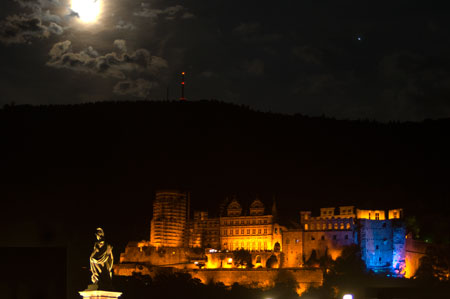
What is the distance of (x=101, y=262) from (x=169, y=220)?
6589cm

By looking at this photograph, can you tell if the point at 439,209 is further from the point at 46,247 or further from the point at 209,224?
the point at 46,247

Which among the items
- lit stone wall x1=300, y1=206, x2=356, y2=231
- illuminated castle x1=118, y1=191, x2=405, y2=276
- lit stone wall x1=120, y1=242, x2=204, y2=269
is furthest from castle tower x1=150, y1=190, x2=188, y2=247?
lit stone wall x1=300, y1=206, x2=356, y2=231

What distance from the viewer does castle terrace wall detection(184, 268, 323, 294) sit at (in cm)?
7162

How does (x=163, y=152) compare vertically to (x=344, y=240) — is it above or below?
above

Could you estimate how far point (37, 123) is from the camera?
138m

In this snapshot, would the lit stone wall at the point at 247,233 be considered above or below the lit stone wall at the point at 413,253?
above

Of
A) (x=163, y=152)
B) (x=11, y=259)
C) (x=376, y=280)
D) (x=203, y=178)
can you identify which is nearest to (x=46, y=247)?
(x=11, y=259)

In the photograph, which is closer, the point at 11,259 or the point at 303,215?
the point at 11,259

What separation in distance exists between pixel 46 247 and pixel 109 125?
130 m

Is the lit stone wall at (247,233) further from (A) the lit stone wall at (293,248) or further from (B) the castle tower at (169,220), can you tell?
(B) the castle tower at (169,220)

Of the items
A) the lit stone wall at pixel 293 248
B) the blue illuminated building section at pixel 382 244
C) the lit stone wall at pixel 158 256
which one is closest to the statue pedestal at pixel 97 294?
the lit stone wall at pixel 158 256

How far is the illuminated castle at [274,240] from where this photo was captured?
247 feet

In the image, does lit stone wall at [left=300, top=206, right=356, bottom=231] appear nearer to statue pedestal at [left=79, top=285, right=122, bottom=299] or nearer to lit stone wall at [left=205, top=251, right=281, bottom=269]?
lit stone wall at [left=205, top=251, right=281, bottom=269]

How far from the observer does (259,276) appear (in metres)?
73.1
